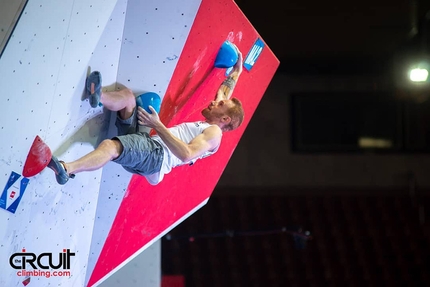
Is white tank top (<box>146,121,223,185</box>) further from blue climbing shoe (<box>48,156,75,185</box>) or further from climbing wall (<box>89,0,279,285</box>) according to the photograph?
A: blue climbing shoe (<box>48,156,75,185</box>)

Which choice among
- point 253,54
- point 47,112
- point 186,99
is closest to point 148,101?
point 186,99

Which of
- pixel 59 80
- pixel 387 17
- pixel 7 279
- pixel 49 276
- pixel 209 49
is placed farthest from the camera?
pixel 387 17

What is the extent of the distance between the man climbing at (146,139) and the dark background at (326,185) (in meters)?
3.20

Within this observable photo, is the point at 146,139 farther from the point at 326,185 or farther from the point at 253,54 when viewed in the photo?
the point at 326,185

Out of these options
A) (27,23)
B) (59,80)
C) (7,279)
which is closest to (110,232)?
(7,279)

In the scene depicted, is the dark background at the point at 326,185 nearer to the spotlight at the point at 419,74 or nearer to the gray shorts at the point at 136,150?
the spotlight at the point at 419,74

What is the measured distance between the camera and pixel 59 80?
2.13 metres

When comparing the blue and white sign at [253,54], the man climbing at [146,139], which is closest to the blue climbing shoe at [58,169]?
the man climbing at [146,139]

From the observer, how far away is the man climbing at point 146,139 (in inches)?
87.1

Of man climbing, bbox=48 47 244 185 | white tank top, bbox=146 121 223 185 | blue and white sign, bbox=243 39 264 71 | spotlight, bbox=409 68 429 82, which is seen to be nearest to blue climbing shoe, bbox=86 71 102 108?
man climbing, bbox=48 47 244 185

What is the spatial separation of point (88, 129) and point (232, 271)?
3.98 metres

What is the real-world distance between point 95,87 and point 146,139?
34cm

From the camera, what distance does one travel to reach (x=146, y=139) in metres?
2.43

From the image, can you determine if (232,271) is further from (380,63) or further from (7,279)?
(7,279)
